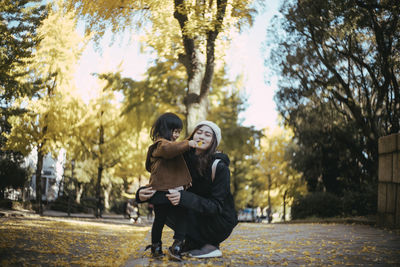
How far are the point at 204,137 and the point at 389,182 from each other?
640 centimetres

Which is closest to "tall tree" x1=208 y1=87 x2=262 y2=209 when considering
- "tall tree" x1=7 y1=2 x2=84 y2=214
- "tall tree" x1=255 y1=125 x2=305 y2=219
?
"tall tree" x1=7 y1=2 x2=84 y2=214

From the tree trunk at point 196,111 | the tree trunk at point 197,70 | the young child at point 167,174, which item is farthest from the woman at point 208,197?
the tree trunk at point 196,111

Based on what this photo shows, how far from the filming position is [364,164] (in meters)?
15.6

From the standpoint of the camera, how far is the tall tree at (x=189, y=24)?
9.34 m

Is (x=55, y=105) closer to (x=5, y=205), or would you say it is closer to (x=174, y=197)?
(x=5, y=205)

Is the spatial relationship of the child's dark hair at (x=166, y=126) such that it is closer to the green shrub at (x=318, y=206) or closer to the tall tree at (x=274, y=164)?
the green shrub at (x=318, y=206)

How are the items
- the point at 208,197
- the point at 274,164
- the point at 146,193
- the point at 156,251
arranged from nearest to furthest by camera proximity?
the point at 146,193 → the point at 156,251 → the point at 208,197 → the point at 274,164

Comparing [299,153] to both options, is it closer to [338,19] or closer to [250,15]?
[338,19]

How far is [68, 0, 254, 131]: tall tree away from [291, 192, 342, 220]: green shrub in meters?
7.43

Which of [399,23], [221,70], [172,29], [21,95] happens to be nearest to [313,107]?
[221,70]

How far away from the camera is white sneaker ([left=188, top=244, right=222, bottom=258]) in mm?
4039

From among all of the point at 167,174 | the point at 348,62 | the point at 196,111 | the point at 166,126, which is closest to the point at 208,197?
the point at 167,174

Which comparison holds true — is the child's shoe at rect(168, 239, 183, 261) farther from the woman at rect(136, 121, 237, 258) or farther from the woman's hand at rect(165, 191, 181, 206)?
the woman's hand at rect(165, 191, 181, 206)

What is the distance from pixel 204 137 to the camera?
4.22 m
